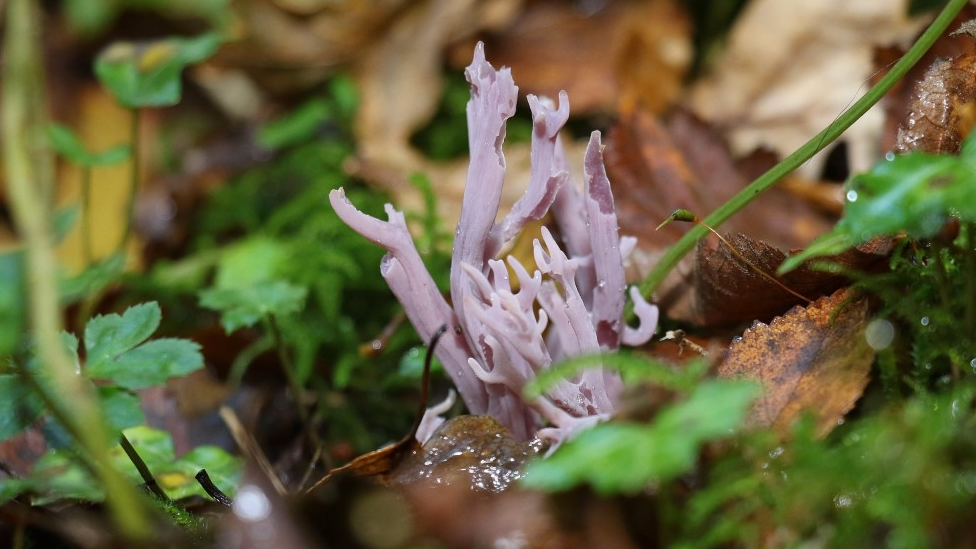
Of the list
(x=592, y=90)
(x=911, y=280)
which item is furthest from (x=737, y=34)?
(x=911, y=280)

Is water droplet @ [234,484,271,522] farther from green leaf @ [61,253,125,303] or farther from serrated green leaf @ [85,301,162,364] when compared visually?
green leaf @ [61,253,125,303]

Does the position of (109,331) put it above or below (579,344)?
above

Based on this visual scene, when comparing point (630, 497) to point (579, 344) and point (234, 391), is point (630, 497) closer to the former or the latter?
point (579, 344)

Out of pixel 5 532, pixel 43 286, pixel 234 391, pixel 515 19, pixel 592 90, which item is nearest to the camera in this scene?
pixel 43 286

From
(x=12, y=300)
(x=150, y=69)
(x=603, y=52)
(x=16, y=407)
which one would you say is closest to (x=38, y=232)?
(x=12, y=300)

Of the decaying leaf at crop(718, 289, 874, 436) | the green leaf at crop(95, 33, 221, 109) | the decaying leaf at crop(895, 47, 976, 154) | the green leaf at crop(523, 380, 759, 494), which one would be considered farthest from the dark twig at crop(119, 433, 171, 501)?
the decaying leaf at crop(895, 47, 976, 154)

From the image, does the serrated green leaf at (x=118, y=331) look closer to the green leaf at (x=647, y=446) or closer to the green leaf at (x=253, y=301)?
the green leaf at (x=253, y=301)

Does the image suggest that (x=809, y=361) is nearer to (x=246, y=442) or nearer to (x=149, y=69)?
(x=246, y=442)
